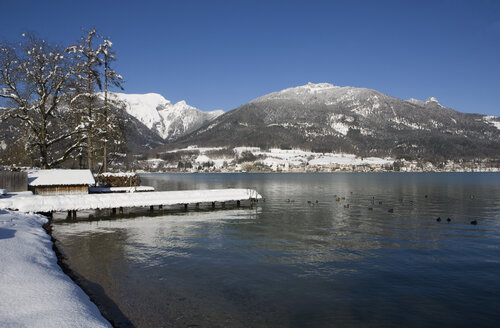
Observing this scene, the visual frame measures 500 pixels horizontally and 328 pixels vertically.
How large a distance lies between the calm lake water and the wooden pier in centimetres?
252

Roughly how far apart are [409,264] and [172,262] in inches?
507

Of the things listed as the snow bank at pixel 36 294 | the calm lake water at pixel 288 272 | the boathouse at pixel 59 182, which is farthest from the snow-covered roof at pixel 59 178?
the snow bank at pixel 36 294

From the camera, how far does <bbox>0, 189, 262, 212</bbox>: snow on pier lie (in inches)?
1173

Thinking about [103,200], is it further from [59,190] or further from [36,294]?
[36,294]

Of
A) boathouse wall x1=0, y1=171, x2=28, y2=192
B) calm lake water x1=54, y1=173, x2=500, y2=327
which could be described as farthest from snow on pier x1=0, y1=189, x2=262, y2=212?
boathouse wall x1=0, y1=171, x2=28, y2=192

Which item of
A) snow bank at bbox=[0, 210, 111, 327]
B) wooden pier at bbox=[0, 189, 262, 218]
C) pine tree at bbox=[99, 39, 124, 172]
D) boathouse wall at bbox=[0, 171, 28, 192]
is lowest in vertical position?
snow bank at bbox=[0, 210, 111, 327]

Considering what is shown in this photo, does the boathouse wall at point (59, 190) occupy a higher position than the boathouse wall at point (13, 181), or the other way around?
the boathouse wall at point (13, 181)

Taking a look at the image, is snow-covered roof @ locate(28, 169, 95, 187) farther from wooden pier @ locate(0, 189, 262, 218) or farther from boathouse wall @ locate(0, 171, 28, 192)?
wooden pier @ locate(0, 189, 262, 218)

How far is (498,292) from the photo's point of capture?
14695 mm

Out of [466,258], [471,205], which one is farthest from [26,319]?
[471,205]

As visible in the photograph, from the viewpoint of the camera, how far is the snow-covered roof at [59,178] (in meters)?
36.6

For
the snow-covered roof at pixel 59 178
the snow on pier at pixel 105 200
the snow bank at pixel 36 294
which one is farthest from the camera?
the snow-covered roof at pixel 59 178

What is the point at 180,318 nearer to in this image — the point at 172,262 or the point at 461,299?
the point at 172,262

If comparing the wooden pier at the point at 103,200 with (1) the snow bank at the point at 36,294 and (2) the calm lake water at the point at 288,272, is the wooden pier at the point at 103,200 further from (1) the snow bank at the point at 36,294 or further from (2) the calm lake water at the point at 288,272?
(1) the snow bank at the point at 36,294
